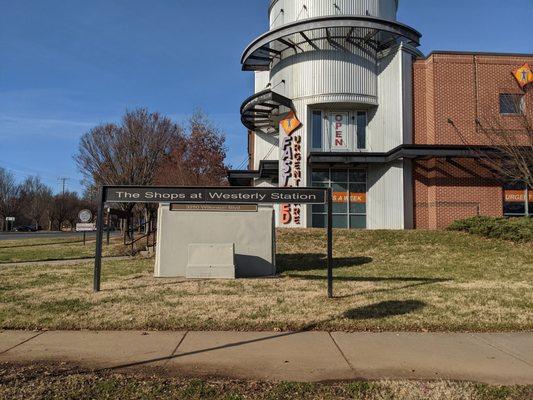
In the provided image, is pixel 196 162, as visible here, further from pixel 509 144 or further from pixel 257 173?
pixel 509 144

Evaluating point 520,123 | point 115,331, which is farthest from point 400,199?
point 115,331

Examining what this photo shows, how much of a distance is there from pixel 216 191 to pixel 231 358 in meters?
5.31

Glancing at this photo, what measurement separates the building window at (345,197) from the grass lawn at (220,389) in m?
19.9

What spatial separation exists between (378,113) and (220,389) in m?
21.2

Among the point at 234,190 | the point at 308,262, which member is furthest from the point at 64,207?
the point at 234,190

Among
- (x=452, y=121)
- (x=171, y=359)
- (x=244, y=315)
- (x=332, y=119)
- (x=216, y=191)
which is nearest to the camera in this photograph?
(x=171, y=359)

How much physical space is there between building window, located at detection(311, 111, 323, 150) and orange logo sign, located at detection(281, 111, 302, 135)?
1090 mm

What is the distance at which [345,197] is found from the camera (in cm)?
2467

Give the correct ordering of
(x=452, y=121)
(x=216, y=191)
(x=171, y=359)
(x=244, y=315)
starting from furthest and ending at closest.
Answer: (x=452, y=121), (x=216, y=191), (x=244, y=315), (x=171, y=359)

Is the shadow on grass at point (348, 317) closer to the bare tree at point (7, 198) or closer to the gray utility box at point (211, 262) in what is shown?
the gray utility box at point (211, 262)

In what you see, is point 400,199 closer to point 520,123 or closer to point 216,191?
point 520,123

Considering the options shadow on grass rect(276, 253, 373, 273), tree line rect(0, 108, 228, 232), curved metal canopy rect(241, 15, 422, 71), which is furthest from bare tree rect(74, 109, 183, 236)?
shadow on grass rect(276, 253, 373, 273)

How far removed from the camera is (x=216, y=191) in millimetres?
10438

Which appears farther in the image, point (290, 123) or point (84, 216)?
point (84, 216)
